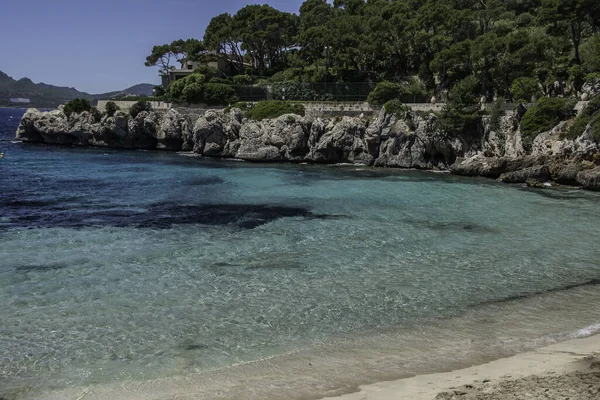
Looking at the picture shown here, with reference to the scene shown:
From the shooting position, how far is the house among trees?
92.8 m

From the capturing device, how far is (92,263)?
65.7 ft

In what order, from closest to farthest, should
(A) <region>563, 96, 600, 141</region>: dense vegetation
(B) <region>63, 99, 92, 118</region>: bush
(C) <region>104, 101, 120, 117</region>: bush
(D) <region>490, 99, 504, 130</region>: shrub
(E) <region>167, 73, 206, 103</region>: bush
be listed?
1. (A) <region>563, 96, 600, 141</region>: dense vegetation
2. (D) <region>490, 99, 504, 130</region>: shrub
3. (E) <region>167, 73, 206, 103</region>: bush
4. (C) <region>104, 101, 120, 117</region>: bush
5. (B) <region>63, 99, 92, 118</region>: bush

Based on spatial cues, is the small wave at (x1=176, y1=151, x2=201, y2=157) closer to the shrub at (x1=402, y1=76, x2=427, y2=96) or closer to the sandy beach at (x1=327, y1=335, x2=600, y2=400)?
the shrub at (x1=402, y1=76, x2=427, y2=96)

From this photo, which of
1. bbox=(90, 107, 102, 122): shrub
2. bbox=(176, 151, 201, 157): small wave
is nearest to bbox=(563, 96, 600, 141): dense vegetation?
bbox=(176, 151, 201, 157): small wave

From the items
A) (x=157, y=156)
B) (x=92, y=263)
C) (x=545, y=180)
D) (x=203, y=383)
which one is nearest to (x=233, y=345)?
(x=203, y=383)

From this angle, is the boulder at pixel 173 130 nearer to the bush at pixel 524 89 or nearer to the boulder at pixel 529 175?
the bush at pixel 524 89

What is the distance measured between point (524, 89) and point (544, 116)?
601 cm

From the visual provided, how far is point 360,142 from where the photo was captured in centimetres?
5922

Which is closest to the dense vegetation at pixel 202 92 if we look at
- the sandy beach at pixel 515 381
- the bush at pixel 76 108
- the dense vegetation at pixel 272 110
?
the dense vegetation at pixel 272 110

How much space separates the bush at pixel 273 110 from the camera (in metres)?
64.8

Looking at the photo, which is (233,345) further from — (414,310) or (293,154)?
(293,154)

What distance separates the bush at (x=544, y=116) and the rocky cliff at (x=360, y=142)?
100cm

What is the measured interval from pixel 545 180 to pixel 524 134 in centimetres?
816

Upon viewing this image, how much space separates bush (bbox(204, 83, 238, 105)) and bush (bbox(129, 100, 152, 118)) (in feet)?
30.1
